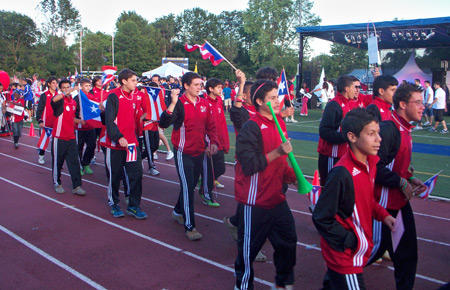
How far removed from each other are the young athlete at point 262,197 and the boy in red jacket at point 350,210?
0.77 metres

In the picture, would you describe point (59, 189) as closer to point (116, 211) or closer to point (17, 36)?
point (116, 211)

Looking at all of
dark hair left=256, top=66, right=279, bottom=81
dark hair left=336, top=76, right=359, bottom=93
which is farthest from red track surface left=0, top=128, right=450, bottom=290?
dark hair left=256, top=66, right=279, bottom=81

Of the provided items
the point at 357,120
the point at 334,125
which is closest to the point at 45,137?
the point at 334,125

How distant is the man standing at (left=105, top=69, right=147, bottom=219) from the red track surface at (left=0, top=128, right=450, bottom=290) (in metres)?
0.44

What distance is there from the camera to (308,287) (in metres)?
4.26

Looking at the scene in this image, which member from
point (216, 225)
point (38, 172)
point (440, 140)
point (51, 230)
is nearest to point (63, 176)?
point (38, 172)

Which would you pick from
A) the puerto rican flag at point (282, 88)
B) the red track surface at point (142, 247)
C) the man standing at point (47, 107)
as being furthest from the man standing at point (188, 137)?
the man standing at point (47, 107)

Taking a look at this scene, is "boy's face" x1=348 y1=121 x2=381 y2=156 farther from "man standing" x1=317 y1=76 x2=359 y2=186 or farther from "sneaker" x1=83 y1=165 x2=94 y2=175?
"sneaker" x1=83 y1=165 x2=94 y2=175

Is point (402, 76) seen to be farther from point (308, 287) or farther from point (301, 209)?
point (308, 287)

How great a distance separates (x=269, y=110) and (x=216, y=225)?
9.79ft

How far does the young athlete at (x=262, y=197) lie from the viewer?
143 inches

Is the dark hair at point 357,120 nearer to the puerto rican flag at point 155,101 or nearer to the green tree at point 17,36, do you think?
the puerto rican flag at point 155,101

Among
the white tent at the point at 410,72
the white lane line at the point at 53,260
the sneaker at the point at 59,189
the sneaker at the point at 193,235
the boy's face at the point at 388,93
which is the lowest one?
the white lane line at the point at 53,260

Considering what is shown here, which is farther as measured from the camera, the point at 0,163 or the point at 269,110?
the point at 0,163
